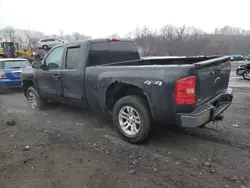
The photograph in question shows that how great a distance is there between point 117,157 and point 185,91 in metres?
1.45

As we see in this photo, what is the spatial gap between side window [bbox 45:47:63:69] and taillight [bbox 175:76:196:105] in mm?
3117

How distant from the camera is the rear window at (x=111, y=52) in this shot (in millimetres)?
4496

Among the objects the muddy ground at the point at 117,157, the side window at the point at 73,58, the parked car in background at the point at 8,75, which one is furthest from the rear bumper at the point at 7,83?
the side window at the point at 73,58

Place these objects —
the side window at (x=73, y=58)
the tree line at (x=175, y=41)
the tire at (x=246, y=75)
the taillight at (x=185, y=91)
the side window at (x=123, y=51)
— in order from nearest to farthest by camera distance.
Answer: the taillight at (x=185, y=91) → the side window at (x=73, y=58) → the side window at (x=123, y=51) → the tire at (x=246, y=75) → the tree line at (x=175, y=41)

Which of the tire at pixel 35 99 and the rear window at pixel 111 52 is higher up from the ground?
A: the rear window at pixel 111 52

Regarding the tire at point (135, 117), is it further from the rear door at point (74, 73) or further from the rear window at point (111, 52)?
the rear window at point (111, 52)

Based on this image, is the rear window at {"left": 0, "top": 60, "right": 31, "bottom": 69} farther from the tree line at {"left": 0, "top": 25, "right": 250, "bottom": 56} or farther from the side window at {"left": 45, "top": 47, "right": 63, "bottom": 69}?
the tree line at {"left": 0, "top": 25, "right": 250, "bottom": 56}

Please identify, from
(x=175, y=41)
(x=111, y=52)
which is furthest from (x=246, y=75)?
(x=175, y=41)

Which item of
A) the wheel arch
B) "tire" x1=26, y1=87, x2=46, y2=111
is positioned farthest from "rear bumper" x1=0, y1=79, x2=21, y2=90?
the wheel arch

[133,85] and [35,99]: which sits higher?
[133,85]

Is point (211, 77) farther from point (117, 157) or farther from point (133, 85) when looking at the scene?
point (117, 157)

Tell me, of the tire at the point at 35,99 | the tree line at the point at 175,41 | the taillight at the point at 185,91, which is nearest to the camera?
the taillight at the point at 185,91

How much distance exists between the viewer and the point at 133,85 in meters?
3.59

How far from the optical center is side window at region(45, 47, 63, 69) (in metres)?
5.10
